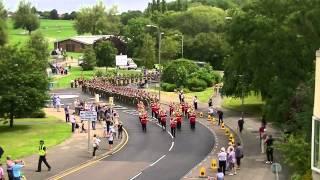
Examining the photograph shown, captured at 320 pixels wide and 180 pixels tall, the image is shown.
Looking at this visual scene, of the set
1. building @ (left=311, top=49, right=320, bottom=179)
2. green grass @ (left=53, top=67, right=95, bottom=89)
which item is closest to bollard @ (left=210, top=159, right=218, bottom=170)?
building @ (left=311, top=49, right=320, bottom=179)

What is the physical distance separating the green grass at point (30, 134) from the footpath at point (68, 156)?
2.58 ft

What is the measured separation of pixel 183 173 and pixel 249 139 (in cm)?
1148

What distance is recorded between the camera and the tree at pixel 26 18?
179462 millimetres

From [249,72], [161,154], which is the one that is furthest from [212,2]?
[161,154]

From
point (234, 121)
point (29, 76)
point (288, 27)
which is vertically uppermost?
point (288, 27)

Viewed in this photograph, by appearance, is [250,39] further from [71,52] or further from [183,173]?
[71,52]

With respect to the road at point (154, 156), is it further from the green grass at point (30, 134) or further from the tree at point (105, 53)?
the tree at point (105, 53)

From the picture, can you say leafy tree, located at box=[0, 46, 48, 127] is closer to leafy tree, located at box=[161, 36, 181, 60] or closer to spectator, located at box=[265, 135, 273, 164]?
spectator, located at box=[265, 135, 273, 164]

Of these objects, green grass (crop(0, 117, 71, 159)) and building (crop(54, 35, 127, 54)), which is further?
building (crop(54, 35, 127, 54))

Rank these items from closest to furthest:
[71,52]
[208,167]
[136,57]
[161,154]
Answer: [208,167], [161,154], [136,57], [71,52]

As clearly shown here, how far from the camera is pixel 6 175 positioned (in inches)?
1193

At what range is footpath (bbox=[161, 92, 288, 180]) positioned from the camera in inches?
1219

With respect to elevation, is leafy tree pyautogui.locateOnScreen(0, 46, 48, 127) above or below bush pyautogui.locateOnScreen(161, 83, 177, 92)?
above

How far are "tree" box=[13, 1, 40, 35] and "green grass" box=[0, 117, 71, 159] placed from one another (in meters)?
129
